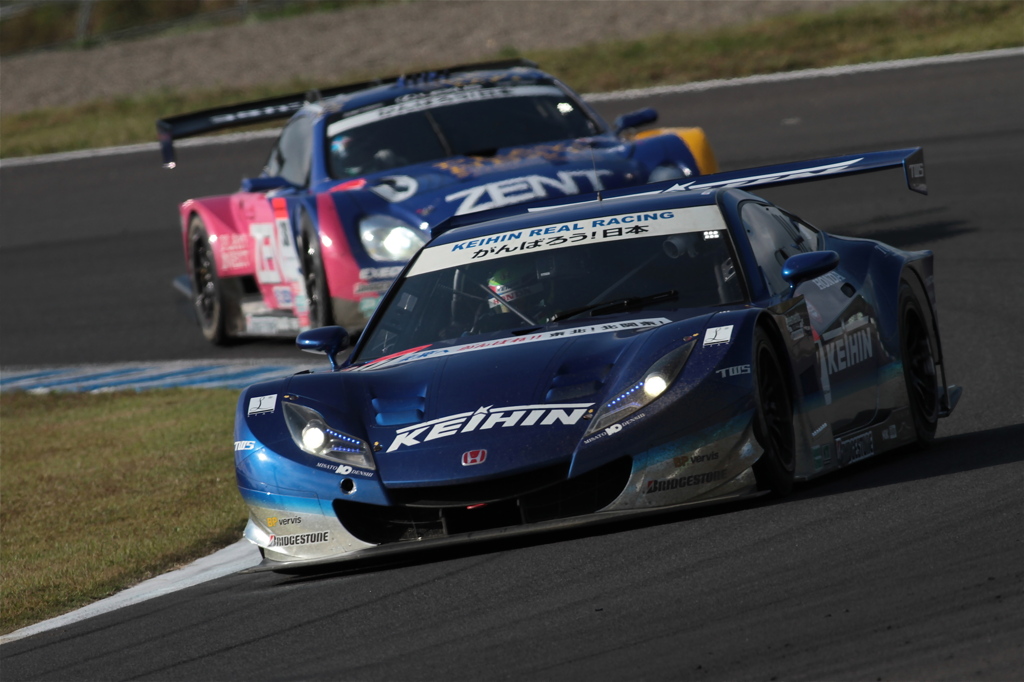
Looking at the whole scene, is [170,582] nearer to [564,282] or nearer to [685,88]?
[564,282]

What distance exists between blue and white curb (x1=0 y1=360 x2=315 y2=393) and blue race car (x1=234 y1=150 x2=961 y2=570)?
181 inches

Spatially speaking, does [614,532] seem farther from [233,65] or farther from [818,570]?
[233,65]

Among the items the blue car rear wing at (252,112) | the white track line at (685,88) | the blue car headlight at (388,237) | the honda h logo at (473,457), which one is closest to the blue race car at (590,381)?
the honda h logo at (473,457)

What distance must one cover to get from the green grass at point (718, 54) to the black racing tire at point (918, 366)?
39.2ft

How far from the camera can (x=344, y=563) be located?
18.0ft

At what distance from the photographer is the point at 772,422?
5676 mm

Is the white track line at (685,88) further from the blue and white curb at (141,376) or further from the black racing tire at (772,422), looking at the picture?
the black racing tire at (772,422)

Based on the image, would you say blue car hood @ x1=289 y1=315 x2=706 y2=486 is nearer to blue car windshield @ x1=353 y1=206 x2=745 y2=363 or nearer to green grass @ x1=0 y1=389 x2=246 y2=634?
blue car windshield @ x1=353 y1=206 x2=745 y2=363

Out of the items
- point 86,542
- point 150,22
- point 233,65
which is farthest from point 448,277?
point 150,22

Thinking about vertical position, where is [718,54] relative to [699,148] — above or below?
below

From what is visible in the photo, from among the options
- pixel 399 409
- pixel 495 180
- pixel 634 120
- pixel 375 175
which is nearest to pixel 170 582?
pixel 399 409

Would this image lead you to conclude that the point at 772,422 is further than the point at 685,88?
No

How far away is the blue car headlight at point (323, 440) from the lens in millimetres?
5469

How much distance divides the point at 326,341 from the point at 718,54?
49.3 ft
